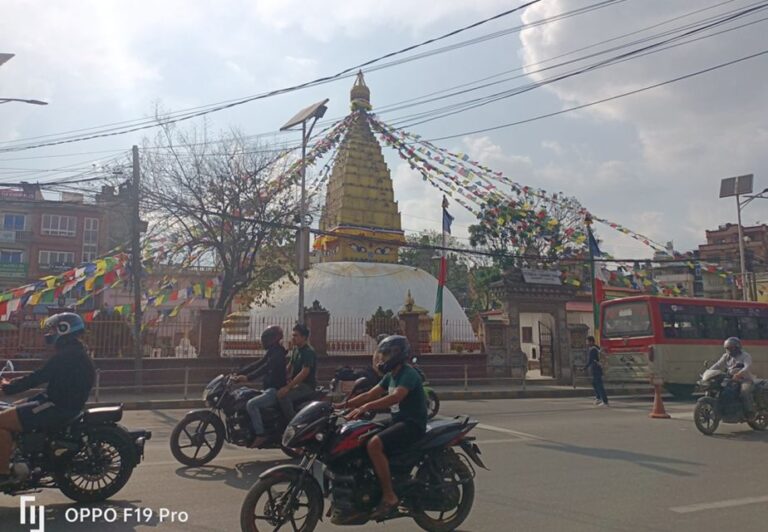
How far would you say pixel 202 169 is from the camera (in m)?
21.1

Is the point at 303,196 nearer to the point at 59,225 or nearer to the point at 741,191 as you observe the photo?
the point at 741,191

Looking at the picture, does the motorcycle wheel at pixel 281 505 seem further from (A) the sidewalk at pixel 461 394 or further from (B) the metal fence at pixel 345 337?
(B) the metal fence at pixel 345 337

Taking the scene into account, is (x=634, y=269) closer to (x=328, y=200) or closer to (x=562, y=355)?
(x=562, y=355)

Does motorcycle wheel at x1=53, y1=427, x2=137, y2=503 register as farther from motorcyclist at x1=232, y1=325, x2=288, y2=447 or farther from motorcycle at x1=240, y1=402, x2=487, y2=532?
motorcycle at x1=240, y1=402, x2=487, y2=532

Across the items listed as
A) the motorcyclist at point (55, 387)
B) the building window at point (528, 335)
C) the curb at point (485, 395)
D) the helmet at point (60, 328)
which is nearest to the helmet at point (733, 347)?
the curb at point (485, 395)

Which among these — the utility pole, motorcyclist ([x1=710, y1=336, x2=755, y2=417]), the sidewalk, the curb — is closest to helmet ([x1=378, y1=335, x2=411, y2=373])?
motorcyclist ([x1=710, y1=336, x2=755, y2=417])

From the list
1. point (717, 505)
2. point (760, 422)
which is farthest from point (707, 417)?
point (717, 505)

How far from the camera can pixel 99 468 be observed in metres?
5.79

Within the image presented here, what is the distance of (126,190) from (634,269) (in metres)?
19.6

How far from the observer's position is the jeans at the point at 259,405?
7.05 metres

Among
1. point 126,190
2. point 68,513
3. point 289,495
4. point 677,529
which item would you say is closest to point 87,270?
point 126,190

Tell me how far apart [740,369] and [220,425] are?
8.40m

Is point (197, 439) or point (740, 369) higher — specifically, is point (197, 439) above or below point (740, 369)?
below

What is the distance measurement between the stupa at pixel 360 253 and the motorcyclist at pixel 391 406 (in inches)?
903
